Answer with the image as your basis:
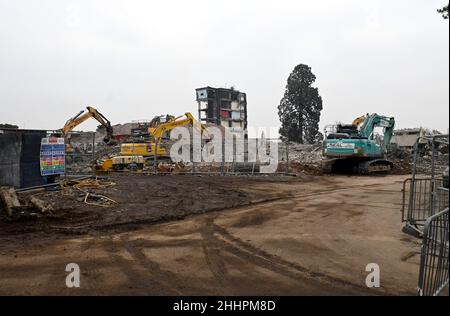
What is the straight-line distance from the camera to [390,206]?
11805 millimetres

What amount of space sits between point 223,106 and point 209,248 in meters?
77.7

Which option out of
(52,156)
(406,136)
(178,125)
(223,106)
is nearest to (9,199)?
(52,156)

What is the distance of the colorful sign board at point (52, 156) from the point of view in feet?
42.5

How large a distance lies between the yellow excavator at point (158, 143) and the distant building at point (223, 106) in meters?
52.3

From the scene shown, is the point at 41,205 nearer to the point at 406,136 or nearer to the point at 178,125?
the point at 178,125

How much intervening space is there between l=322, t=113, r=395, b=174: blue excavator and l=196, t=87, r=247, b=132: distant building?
5188 cm

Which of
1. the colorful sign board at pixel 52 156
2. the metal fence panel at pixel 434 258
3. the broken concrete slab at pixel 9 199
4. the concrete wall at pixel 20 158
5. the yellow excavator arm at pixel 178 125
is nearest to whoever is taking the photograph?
the metal fence panel at pixel 434 258

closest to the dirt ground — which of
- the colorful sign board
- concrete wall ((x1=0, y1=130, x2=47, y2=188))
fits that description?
concrete wall ((x1=0, y1=130, x2=47, y2=188))

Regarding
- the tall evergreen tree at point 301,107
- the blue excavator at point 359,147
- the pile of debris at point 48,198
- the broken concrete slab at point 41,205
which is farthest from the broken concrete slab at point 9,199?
the tall evergreen tree at point 301,107

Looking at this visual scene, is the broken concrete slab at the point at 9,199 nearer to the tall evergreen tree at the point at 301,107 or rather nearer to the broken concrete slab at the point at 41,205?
the broken concrete slab at the point at 41,205

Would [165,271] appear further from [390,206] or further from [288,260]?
[390,206]

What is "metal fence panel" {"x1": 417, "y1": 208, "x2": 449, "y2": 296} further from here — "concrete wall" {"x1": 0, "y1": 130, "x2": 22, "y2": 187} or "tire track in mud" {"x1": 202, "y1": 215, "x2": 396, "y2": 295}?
"concrete wall" {"x1": 0, "y1": 130, "x2": 22, "y2": 187}

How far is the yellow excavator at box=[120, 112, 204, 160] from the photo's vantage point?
23609 mm
